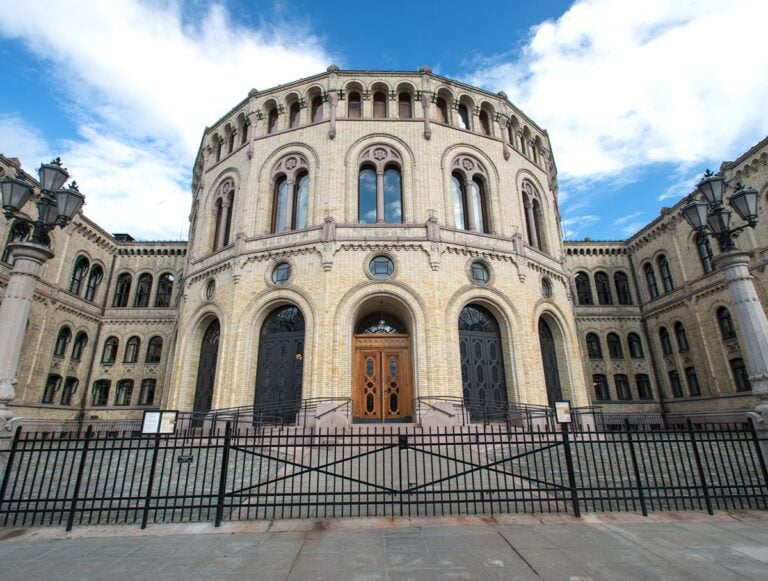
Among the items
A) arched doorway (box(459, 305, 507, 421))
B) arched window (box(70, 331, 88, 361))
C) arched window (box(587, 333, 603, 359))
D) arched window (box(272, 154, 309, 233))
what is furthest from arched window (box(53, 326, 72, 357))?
arched window (box(587, 333, 603, 359))

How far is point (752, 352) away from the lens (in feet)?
25.5

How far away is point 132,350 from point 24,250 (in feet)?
65.7

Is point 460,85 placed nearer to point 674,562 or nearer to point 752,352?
point 752,352

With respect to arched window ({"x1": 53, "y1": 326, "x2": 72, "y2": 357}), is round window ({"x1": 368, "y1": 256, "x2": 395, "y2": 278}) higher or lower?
higher

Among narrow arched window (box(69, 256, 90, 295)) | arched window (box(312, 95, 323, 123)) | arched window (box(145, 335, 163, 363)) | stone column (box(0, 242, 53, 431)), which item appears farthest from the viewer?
arched window (box(145, 335, 163, 363))

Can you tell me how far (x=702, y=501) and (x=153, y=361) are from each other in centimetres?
2688

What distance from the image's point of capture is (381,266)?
16766mm

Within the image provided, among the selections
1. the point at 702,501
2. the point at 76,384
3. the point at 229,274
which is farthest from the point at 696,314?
the point at 76,384

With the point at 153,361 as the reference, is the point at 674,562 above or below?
below

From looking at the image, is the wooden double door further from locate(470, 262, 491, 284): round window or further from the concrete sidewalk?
the concrete sidewalk

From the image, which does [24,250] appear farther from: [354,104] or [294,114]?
[354,104]

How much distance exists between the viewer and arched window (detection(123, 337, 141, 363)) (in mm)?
24842

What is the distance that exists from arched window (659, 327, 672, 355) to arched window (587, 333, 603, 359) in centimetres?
348

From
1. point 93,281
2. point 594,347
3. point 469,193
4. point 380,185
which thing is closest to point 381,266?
point 380,185
